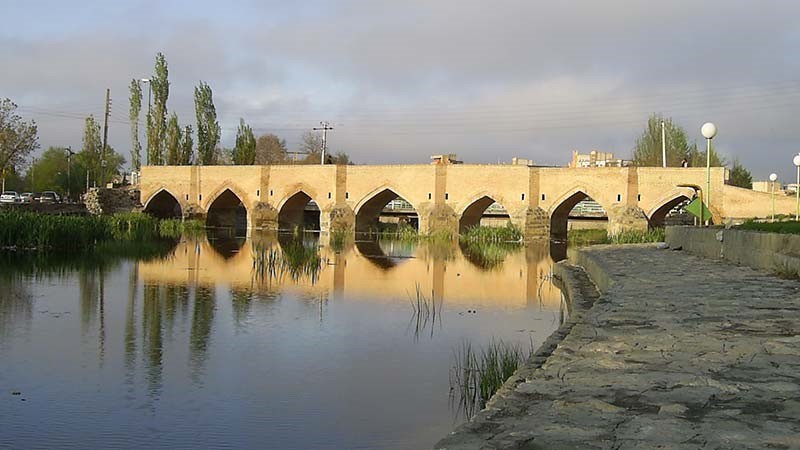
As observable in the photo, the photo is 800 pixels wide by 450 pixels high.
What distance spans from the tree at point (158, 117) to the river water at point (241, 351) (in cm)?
2229

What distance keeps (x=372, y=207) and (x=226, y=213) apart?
8.16m

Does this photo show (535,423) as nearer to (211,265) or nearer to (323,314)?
(323,314)

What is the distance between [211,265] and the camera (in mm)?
15906

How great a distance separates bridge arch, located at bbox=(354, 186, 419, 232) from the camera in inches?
1262

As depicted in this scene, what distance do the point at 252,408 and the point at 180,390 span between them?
72 centimetres

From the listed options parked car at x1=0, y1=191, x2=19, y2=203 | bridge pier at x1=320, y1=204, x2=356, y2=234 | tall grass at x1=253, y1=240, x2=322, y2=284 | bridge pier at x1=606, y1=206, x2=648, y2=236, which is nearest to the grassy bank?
tall grass at x1=253, y1=240, x2=322, y2=284

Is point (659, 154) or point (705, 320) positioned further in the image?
point (659, 154)

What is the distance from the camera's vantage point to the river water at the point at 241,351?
4.80 metres

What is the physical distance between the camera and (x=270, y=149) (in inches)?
2437

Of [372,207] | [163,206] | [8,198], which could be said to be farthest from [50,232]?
[163,206]

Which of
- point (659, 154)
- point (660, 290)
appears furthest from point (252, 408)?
point (659, 154)

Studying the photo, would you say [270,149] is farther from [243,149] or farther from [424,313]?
[424,313]

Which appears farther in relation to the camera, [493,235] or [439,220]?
[439,220]

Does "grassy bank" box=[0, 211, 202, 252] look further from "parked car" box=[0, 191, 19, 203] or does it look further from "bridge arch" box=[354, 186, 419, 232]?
"parked car" box=[0, 191, 19, 203]
